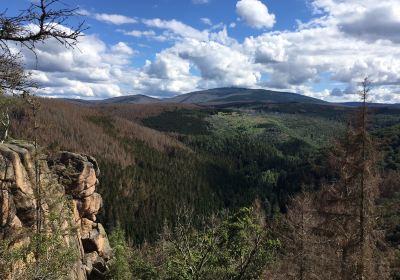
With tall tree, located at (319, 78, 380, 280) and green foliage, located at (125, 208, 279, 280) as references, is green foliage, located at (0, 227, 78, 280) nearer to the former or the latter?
green foliage, located at (125, 208, 279, 280)

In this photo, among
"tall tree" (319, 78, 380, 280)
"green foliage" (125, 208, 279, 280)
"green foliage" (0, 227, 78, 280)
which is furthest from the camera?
"tall tree" (319, 78, 380, 280)

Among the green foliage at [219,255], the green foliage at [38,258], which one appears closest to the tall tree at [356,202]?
the green foliage at [219,255]

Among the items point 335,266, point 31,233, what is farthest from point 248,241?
point 31,233

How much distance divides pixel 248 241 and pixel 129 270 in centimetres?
1873

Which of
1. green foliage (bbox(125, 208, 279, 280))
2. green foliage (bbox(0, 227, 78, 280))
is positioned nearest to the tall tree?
green foliage (bbox(125, 208, 279, 280))

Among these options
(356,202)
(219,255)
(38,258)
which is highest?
(356,202)

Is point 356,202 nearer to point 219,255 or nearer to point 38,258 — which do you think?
point 219,255

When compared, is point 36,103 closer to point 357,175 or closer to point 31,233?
point 31,233

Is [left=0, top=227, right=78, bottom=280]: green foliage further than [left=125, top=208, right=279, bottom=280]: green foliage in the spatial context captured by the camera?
No

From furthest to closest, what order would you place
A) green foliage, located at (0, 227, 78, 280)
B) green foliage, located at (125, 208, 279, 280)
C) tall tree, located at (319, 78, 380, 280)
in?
tall tree, located at (319, 78, 380, 280)
green foliage, located at (125, 208, 279, 280)
green foliage, located at (0, 227, 78, 280)

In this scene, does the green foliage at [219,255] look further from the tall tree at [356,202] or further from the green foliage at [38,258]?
the green foliage at [38,258]

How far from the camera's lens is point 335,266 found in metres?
23.4

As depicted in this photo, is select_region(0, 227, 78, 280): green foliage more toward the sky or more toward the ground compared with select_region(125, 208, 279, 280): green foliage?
more toward the sky

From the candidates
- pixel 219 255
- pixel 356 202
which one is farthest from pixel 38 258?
pixel 356 202
